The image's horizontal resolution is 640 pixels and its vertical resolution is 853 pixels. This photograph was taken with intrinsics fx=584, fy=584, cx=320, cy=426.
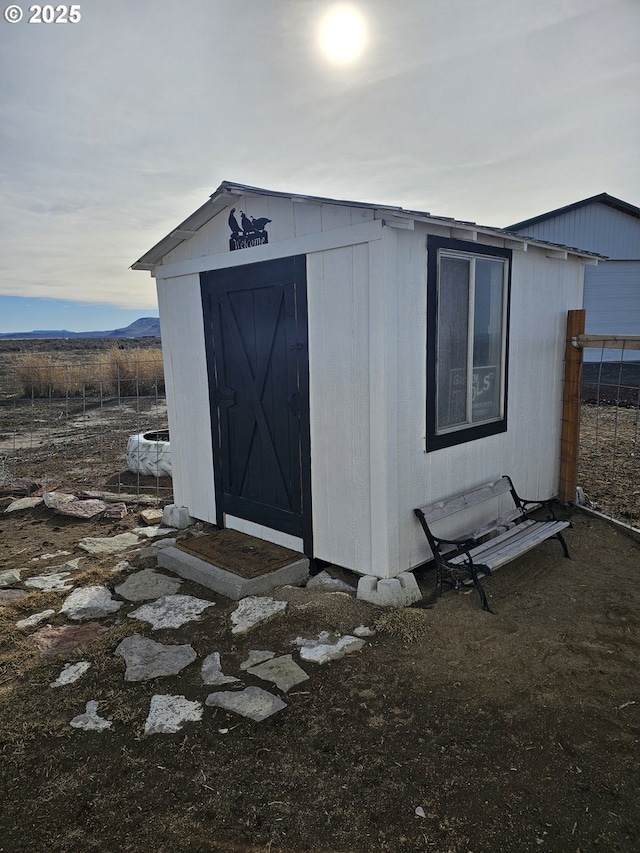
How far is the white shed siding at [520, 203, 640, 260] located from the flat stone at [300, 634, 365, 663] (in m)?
16.8

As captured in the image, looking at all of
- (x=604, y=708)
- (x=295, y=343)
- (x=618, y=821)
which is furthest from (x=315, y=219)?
(x=618, y=821)

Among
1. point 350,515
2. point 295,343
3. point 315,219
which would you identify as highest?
point 315,219

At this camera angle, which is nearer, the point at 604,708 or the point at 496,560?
the point at 604,708

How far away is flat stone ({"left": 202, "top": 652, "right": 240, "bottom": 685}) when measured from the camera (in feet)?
10.5

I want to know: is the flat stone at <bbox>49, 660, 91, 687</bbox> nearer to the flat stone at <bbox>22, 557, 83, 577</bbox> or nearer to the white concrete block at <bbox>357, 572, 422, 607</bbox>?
the flat stone at <bbox>22, 557, 83, 577</bbox>

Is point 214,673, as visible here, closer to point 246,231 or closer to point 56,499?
point 246,231

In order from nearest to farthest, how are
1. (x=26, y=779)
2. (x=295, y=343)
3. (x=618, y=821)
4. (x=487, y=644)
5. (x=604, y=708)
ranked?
(x=618, y=821), (x=26, y=779), (x=604, y=708), (x=487, y=644), (x=295, y=343)

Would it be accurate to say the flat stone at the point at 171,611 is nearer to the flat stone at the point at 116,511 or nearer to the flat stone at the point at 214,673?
the flat stone at the point at 214,673

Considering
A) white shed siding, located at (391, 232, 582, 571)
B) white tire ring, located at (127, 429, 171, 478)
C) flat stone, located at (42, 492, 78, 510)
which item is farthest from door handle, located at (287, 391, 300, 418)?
white tire ring, located at (127, 429, 171, 478)

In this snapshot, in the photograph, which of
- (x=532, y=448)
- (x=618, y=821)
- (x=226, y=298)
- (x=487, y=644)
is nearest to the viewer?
(x=618, y=821)

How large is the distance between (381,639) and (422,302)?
7.40ft

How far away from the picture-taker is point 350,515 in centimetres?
425

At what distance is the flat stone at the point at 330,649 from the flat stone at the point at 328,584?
66 cm

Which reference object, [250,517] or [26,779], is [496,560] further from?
[26,779]
